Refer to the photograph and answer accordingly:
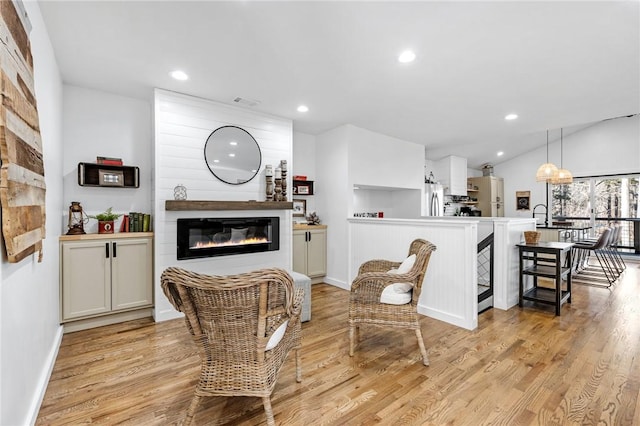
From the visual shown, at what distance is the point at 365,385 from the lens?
2.09m

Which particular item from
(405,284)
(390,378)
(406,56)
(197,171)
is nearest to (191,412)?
(390,378)

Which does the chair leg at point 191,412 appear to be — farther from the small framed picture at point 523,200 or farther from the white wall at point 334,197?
the small framed picture at point 523,200

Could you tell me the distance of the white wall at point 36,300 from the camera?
1.37 meters

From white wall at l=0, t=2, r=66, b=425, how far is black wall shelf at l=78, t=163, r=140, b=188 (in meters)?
0.26

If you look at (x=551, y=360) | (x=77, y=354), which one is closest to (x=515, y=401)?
(x=551, y=360)

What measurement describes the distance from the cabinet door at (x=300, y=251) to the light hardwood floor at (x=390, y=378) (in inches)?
57.8

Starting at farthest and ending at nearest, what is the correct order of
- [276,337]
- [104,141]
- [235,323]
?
[104,141]
[276,337]
[235,323]

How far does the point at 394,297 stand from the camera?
2.47 metres

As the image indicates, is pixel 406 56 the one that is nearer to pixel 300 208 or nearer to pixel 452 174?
pixel 300 208

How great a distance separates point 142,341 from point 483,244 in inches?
151

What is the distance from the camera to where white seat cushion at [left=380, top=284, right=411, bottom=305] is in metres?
2.46

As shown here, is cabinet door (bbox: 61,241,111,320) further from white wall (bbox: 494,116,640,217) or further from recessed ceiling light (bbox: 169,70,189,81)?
white wall (bbox: 494,116,640,217)

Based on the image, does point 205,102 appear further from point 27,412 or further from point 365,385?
point 365,385

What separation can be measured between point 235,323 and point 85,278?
2337 mm
